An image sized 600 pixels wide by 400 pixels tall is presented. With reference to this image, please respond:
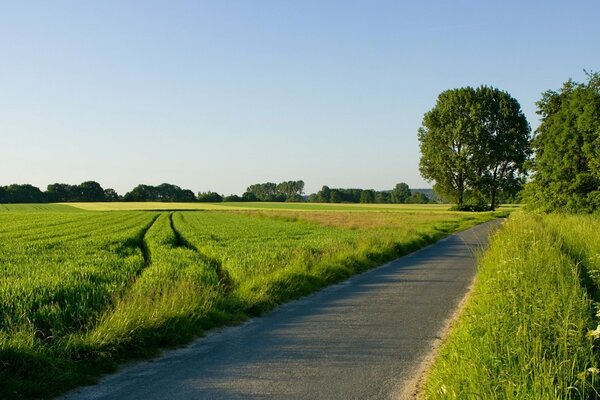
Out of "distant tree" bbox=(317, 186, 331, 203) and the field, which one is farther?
"distant tree" bbox=(317, 186, 331, 203)

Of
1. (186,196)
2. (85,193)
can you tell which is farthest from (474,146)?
(85,193)

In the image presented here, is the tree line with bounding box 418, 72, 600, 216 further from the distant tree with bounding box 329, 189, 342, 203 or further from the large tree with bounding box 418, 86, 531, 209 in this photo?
the distant tree with bounding box 329, 189, 342, 203

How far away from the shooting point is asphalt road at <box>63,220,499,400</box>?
5777mm

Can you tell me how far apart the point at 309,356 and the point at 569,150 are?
2431 centimetres

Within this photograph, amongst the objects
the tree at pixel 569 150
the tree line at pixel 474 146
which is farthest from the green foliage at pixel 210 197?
the tree at pixel 569 150

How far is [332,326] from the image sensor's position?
28.6 feet

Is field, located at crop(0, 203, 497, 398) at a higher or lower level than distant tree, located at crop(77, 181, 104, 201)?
lower

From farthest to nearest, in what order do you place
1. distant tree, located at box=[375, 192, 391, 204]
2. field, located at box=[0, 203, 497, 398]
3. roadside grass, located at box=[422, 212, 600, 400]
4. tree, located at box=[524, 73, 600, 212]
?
distant tree, located at box=[375, 192, 391, 204]
tree, located at box=[524, 73, 600, 212]
field, located at box=[0, 203, 497, 398]
roadside grass, located at box=[422, 212, 600, 400]

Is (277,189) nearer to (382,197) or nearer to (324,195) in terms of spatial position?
(324,195)

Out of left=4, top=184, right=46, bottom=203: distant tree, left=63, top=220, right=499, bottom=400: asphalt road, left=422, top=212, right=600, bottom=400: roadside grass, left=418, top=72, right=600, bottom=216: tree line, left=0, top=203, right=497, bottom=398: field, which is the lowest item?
left=63, top=220, right=499, bottom=400: asphalt road

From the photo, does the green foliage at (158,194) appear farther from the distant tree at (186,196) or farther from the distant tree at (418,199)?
the distant tree at (418,199)

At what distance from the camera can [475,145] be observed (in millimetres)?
63938

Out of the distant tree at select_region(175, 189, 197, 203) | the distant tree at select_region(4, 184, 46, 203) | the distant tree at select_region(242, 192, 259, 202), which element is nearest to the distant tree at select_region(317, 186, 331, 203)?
the distant tree at select_region(242, 192, 259, 202)

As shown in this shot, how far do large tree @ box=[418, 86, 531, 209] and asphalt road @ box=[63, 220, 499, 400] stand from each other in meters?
56.7
